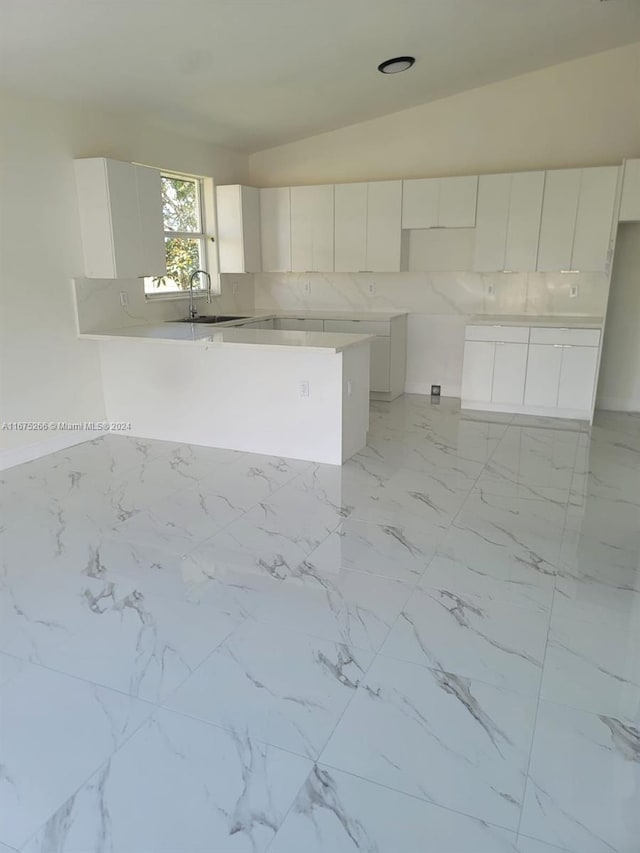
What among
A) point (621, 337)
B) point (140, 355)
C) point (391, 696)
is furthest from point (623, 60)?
point (391, 696)

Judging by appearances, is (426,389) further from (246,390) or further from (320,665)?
(320,665)

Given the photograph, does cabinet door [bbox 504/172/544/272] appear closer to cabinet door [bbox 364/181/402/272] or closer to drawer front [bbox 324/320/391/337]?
cabinet door [bbox 364/181/402/272]

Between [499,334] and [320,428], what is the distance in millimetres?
2164

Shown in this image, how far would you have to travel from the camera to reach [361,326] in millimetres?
5852

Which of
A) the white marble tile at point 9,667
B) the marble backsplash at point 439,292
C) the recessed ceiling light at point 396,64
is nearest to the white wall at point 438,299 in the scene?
the marble backsplash at point 439,292

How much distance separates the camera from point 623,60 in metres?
4.94

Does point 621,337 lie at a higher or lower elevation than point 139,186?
lower

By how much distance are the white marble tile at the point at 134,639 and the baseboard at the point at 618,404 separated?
4578 millimetres

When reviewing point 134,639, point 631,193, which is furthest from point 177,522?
point 631,193

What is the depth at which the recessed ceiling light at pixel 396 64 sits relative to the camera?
14.1 ft

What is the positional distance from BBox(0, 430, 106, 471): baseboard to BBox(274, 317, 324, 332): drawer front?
2255 millimetres

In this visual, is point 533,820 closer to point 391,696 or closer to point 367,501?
point 391,696

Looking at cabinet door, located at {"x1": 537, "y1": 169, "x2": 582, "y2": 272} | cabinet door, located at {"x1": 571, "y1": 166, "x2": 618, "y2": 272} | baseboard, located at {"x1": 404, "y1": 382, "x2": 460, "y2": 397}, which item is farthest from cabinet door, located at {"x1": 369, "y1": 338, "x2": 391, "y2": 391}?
cabinet door, located at {"x1": 571, "y1": 166, "x2": 618, "y2": 272}

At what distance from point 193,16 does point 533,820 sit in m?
3.87
